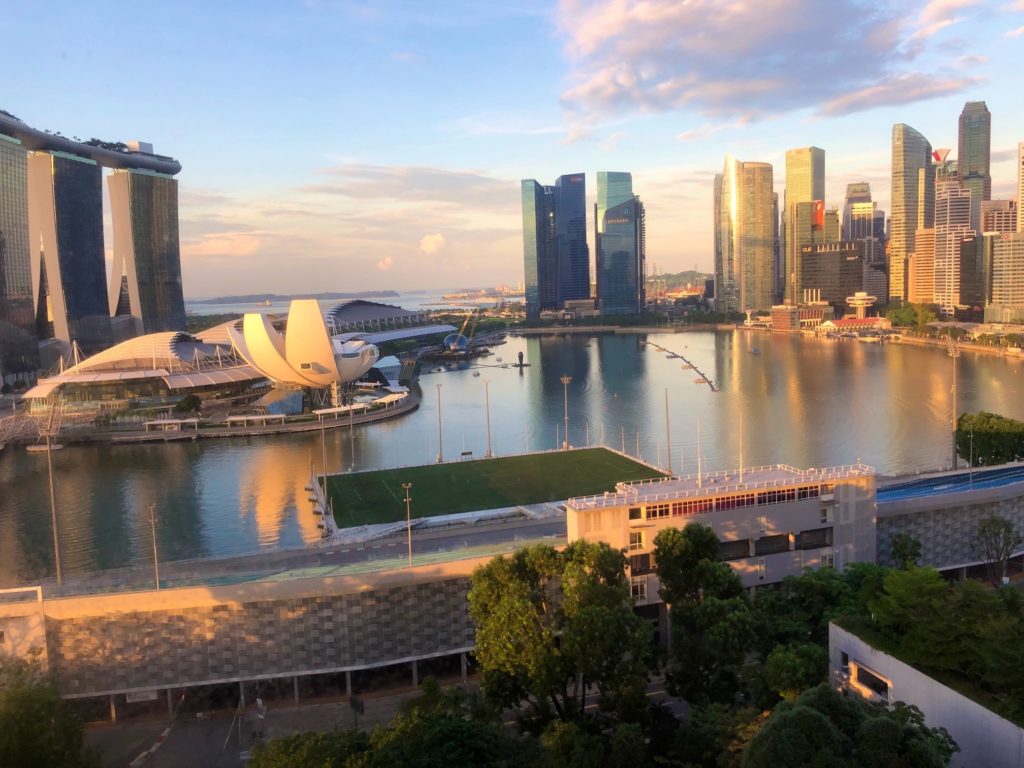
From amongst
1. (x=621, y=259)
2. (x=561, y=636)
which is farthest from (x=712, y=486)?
(x=621, y=259)

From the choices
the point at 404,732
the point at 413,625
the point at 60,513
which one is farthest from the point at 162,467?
the point at 404,732

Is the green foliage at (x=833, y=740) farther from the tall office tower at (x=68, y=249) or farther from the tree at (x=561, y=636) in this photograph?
the tall office tower at (x=68, y=249)

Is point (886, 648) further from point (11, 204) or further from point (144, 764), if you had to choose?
point (11, 204)

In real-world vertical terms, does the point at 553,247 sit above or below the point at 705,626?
above

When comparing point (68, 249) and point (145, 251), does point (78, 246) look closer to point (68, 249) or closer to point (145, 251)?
point (68, 249)

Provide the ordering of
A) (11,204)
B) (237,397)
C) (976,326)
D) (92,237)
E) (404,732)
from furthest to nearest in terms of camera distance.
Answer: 1. (976,326)
2. (92,237)
3. (11,204)
4. (237,397)
5. (404,732)

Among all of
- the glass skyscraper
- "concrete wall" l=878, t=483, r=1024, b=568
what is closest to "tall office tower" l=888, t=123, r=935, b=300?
the glass skyscraper
